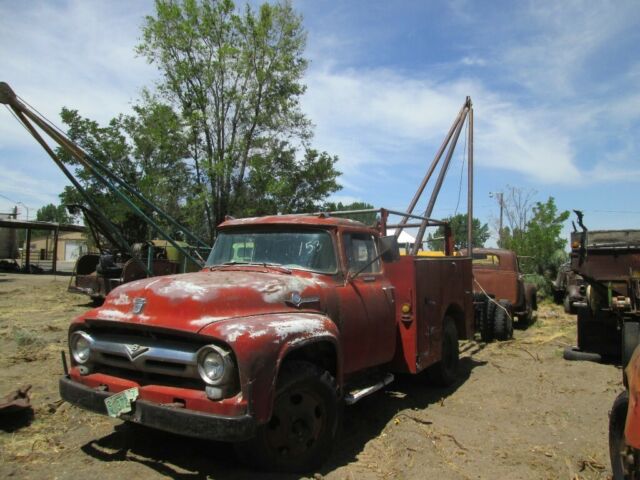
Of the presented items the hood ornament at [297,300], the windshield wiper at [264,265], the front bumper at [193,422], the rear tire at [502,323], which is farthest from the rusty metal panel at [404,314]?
the rear tire at [502,323]

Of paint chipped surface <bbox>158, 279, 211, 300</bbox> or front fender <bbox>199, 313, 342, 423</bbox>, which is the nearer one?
front fender <bbox>199, 313, 342, 423</bbox>

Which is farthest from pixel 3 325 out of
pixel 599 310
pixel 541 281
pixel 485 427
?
pixel 541 281

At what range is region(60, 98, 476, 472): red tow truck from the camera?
136 inches

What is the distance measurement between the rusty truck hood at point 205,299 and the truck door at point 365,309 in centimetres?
50

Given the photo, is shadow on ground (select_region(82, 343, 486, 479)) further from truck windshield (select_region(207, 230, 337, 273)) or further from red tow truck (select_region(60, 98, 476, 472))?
truck windshield (select_region(207, 230, 337, 273))

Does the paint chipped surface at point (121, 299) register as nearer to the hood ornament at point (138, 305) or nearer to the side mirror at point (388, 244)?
the hood ornament at point (138, 305)

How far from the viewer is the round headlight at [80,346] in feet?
13.6

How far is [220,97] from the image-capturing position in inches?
748

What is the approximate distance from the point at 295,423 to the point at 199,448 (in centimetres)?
102

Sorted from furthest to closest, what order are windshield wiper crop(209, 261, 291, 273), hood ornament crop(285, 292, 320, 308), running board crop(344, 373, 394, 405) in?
windshield wiper crop(209, 261, 291, 273) < running board crop(344, 373, 394, 405) < hood ornament crop(285, 292, 320, 308)

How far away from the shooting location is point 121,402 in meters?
3.68

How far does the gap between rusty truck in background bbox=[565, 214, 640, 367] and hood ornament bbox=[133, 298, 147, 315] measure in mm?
6535

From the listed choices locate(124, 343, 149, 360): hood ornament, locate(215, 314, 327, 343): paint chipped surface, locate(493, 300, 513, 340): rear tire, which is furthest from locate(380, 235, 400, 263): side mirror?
locate(493, 300, 513, 340): rear tire

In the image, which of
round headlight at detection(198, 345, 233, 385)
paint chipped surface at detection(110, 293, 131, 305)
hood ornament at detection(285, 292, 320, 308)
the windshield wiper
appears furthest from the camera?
the windshield wiper
